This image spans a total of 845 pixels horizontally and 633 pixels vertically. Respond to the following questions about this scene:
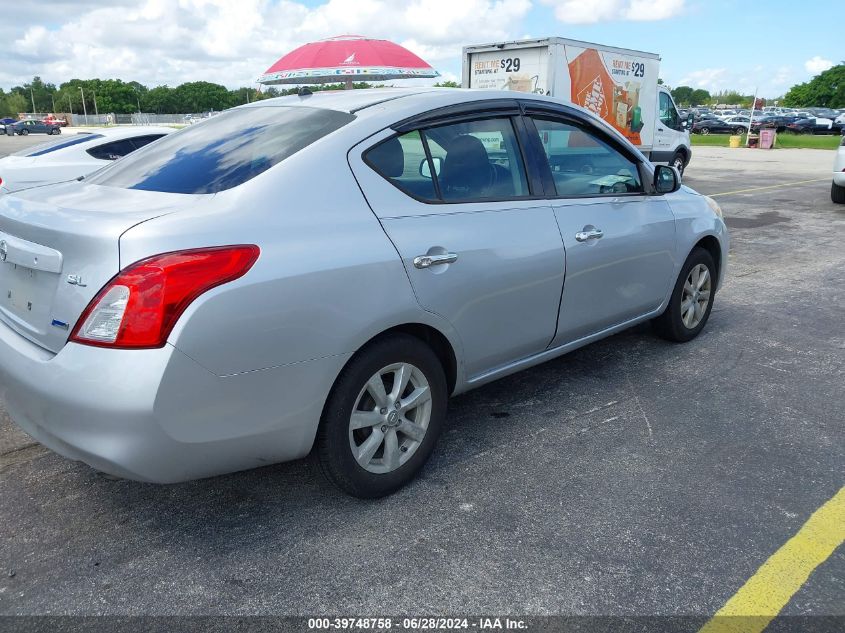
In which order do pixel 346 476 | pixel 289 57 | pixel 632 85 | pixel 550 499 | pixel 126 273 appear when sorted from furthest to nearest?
pixel 289 57
pixel 632 85
pixel 550 499
pixel 346 476
pixel 126 273

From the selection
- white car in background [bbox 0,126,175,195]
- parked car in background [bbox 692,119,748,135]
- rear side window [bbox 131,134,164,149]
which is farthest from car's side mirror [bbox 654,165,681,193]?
parked car in background [bbox 692,119,748,135]

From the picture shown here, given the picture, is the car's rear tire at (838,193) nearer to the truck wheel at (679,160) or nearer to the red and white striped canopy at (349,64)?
the truck wheel at (679,160)

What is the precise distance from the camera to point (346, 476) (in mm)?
2764

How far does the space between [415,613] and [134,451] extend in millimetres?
1049

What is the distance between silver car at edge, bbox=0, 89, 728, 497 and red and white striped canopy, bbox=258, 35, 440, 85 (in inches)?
511

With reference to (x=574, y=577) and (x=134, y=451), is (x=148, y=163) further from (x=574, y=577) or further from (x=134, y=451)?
(x=574, y=577)

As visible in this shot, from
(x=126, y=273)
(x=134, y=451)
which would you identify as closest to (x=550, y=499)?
(x=134, y=451)

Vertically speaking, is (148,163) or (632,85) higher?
(632,85)

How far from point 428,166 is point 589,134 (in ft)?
4.64

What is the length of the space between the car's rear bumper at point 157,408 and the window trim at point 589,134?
5.27 feet

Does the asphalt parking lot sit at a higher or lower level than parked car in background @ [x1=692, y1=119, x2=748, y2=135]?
lower

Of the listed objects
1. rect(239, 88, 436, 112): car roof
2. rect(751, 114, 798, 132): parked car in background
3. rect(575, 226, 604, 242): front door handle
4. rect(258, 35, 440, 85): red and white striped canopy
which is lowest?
rect(575, 226, 604, 242): front door handle

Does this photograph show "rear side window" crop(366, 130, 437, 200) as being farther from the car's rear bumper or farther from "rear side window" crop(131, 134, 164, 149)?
"rear side window" crop(131, 134, 164, 149)

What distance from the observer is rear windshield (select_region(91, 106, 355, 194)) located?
272cm
